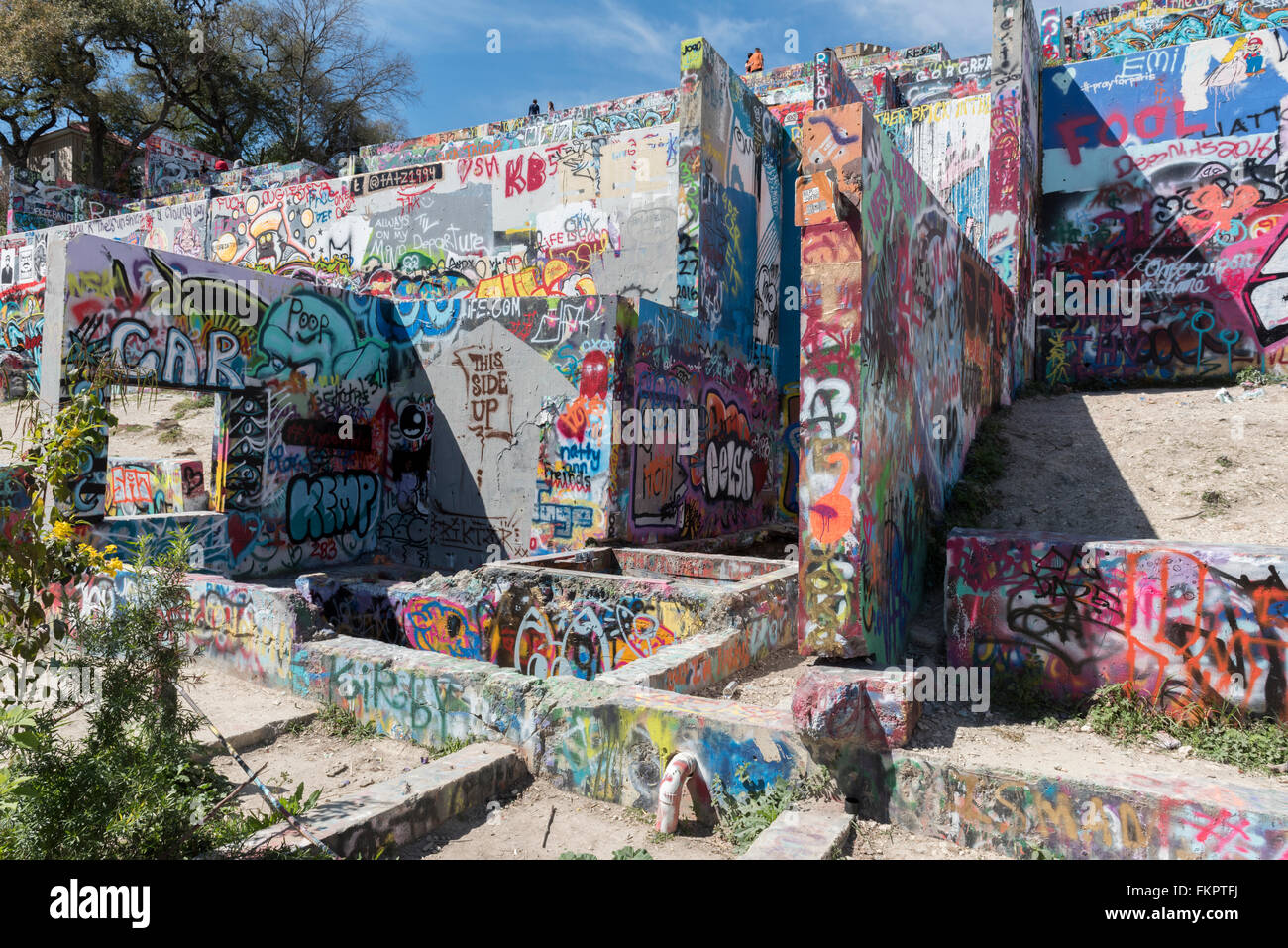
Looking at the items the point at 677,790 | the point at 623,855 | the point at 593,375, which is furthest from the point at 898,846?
the point at 593,375

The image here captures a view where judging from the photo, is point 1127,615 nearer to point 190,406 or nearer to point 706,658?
point 706,658

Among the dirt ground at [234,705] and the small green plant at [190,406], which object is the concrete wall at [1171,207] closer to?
the dirt ground at [234,705]

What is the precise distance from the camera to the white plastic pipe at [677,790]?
14.5 ft

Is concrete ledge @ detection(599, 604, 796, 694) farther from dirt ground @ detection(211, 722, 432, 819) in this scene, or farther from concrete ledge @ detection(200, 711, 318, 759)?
concrete ledge @ detection(200, 711, 318, 759)

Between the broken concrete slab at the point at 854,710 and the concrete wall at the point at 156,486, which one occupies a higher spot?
the concrete wall at the point at 156,486

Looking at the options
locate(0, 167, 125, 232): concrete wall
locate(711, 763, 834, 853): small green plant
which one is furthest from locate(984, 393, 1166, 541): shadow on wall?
locate(0, 167, 125, 232): concrete wall

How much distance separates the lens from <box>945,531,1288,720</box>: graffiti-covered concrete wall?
4.73 metres

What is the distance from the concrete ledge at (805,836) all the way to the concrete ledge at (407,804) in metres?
1.70

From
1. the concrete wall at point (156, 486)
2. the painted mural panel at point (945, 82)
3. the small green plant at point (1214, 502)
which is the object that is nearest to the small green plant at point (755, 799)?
the small green plant at point (1214, 502)

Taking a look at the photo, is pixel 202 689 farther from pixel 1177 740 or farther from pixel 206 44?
pixel 206 44

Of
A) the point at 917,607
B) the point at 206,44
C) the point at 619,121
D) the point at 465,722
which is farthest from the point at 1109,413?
the point at 206,44

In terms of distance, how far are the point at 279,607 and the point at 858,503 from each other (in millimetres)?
4889

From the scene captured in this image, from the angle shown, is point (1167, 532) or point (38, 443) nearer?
point (38, 443)

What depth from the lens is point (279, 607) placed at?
6.91 m
